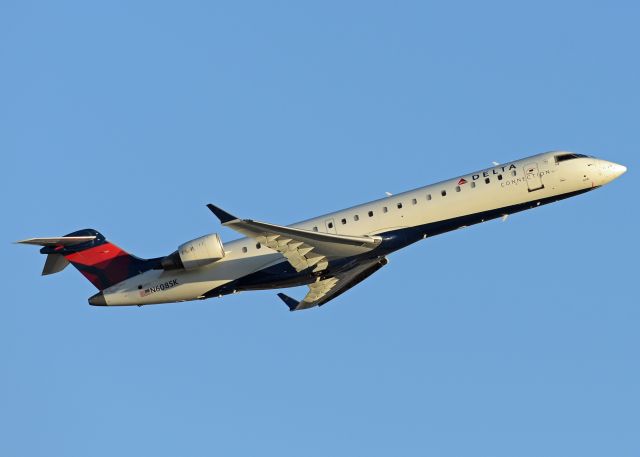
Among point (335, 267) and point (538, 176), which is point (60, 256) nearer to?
point (335, 267)

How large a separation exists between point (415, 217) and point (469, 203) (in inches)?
64.6

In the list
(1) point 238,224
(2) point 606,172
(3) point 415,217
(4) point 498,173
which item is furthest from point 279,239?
(2) point 606,172

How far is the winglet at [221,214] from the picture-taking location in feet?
89.1

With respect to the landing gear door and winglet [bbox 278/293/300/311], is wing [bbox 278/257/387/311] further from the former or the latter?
the landing gear door

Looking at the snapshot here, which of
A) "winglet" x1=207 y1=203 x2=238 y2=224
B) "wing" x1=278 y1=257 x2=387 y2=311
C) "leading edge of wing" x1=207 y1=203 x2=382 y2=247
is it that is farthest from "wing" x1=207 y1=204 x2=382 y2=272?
"wing" x1=278 y1=257 x2=387 y2=311

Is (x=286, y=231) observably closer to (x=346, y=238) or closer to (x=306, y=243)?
(x=306, y=243)

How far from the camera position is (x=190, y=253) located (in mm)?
31625

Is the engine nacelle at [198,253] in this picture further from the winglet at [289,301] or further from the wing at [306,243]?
the winglet at [289,301]

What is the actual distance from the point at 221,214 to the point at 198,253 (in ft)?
14.5

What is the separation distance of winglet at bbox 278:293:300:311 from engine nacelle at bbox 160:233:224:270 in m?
3.80

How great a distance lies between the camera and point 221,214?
27438 mm

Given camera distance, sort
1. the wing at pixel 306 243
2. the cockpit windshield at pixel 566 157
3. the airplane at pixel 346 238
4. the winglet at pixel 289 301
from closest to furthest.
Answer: the wing at pixel 306 243 → the airplane at pixel 346 238 → the cockpit windshield at pixel 566 157 → the winglet at pixel 289 301

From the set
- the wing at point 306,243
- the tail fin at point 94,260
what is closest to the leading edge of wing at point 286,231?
the wing at point 306,243

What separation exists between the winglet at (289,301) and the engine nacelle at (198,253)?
3.80 meters
